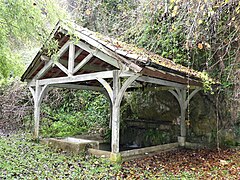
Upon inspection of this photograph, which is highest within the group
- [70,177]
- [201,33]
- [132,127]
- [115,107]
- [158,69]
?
[201,33]

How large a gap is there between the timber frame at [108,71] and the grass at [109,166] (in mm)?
668

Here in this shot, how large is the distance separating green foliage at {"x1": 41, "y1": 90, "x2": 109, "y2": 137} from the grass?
10.4ft

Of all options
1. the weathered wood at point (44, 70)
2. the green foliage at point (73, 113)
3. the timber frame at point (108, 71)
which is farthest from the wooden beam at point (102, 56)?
the green foliage at point (73, 113)

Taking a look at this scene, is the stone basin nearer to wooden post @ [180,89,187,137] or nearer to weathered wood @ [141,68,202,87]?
weathered wood @ [141,68,202,87]

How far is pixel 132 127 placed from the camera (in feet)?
30.9

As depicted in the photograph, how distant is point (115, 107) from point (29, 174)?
214 cm

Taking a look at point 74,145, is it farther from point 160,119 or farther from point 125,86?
point 160,119

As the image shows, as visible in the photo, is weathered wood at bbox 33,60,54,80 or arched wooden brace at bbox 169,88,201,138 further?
arched wooden brace at bbox 169,88,201,138

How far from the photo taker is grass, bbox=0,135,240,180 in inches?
185

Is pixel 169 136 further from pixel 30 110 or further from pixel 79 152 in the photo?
pixel 30 110

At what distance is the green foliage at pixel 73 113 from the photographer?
1008 centimetres

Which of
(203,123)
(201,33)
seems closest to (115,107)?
(201,33)

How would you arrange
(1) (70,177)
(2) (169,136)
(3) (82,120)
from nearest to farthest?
(1) (70,177), (2) (169,136), (3) (82,120)

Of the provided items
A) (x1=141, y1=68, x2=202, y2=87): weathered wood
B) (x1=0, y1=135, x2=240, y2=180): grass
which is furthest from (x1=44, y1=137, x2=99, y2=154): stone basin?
(x1=141, y1=68, x2=202, y2=87): weathered wood
